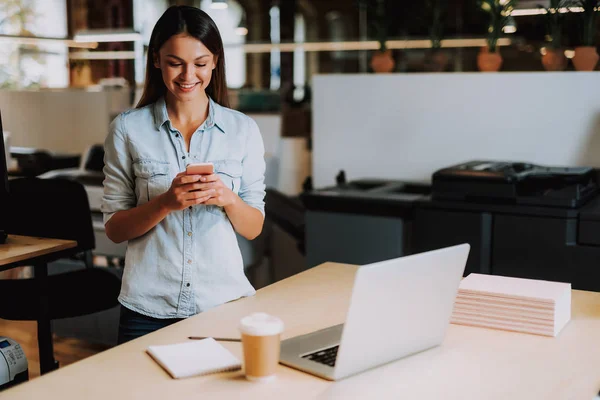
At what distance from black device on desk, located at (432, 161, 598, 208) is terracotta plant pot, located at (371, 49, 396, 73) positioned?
3.03 feet

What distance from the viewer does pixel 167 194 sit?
1712 mm

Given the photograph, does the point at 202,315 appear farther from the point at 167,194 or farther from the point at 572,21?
the point at 572,21

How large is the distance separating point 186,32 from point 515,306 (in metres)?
1.02

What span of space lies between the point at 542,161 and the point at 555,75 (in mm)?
391

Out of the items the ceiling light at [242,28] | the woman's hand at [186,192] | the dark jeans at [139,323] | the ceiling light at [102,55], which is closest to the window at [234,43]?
the ceiling light at [242,28]

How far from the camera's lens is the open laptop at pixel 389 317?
1.30 metres

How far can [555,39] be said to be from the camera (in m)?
3.44

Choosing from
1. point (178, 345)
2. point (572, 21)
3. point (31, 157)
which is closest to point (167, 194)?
point (178, 345)

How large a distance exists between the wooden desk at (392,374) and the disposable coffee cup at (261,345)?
25 mm

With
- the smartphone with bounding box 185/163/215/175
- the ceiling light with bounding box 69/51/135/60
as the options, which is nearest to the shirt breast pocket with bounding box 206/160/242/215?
the smartphone with bounding box 185/163/215/175

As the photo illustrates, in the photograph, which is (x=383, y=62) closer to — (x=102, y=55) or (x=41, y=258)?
(x=41, y=258)

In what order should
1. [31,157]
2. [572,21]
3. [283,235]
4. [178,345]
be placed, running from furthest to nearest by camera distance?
[31,157], [283,235], [572,21], [178,345]

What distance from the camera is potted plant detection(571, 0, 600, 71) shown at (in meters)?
3.33

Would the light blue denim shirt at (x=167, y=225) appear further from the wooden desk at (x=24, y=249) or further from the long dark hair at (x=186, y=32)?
the wooden desk at (x=24, y=249)
